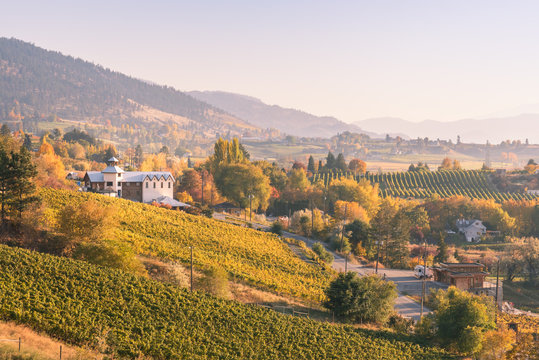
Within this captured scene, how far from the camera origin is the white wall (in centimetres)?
7406

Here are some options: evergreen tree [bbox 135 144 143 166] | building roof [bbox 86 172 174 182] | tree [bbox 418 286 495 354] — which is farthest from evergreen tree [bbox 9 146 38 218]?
evergreen tree [bbox 135 144 143 166]

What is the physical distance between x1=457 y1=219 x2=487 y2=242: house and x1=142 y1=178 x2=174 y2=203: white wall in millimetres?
61925

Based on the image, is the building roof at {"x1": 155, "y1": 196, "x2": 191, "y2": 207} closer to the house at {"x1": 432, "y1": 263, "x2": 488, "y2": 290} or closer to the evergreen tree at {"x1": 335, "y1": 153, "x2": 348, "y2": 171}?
the house at {"x1": 432, "y1": 263, "x2": 488, "y2": 290}

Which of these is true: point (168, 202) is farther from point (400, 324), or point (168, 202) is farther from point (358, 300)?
point (400, 324)

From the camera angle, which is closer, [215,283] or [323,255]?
[215,283]

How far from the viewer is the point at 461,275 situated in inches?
2384

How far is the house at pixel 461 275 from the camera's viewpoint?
60.8 meters

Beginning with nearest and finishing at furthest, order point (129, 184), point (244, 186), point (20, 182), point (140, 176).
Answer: point (20, 182), point (129, 184), point (140, 176), point (244, 186)

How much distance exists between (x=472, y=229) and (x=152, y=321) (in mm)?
89164

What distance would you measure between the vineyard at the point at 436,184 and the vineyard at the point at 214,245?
74.0 metres

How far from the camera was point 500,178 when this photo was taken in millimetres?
147375

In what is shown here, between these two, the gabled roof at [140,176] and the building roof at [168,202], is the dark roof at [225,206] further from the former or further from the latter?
the building roof at [168,202]

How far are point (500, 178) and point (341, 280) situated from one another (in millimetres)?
122149

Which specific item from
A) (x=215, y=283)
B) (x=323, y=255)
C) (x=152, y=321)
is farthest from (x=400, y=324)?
(x=323, y=255)
